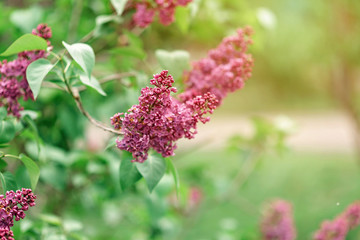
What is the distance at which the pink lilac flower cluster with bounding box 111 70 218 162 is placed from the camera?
456 mm

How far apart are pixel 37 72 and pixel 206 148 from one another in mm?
5237

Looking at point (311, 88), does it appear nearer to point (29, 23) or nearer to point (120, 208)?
point (120, 208)

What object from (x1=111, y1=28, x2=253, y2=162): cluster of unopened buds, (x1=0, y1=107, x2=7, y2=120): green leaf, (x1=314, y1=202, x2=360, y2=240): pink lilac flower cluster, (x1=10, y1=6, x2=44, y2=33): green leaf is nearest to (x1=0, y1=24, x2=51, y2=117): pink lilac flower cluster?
(x1=0, y1=107, x2=7, y2=120): green leaf

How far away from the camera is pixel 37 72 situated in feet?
1.63

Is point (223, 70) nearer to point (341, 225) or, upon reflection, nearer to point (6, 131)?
point (6, 131)

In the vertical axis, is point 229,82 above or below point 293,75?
below

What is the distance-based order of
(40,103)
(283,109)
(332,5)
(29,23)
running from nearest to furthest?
(29,23) < (40,103) < (332,5) < (283,109)

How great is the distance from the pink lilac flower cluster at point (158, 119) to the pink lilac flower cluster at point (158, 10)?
23 cm

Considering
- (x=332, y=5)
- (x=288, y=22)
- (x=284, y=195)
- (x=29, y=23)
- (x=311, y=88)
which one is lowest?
(x=29, y=23)

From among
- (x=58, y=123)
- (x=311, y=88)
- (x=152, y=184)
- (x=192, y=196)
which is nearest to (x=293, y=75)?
(x=311, y=88)

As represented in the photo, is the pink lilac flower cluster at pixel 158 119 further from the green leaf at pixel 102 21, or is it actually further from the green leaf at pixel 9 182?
the green leaf at pixel 102 21

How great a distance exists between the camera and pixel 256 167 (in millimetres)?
1713

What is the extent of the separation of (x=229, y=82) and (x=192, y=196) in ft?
4.82

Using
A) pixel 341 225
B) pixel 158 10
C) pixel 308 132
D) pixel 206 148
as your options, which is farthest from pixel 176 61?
pixel 308 132
